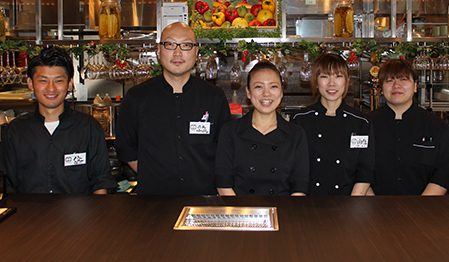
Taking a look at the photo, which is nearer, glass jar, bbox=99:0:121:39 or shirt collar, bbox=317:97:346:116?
shirt collar, bbox=317:97:346:116

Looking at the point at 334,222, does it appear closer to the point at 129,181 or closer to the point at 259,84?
the point at 259,84

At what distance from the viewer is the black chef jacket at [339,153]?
7.01ft

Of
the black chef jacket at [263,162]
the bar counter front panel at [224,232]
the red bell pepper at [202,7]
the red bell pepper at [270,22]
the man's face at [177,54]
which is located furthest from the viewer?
the red bell pepper at [202,7]

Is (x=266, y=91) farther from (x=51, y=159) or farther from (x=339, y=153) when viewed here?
(x=51, y=159)

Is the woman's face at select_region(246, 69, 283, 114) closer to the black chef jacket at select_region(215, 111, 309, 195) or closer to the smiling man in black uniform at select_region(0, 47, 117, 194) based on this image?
the black chef jacket at select_region(215, 111, 309, 195)

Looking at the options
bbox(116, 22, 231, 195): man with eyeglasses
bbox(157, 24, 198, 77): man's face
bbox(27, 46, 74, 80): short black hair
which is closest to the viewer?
bbox(27, 46, 74, 80): short black hair

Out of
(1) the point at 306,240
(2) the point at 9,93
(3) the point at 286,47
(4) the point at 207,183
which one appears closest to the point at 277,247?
(1) the point at 306,240

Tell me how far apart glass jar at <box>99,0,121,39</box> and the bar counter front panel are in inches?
75.4

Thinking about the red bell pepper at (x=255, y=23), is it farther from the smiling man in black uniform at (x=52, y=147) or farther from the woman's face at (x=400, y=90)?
the smiling man in black uniform at (x=52, y=147)

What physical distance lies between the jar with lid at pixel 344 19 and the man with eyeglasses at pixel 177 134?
4.65 feet

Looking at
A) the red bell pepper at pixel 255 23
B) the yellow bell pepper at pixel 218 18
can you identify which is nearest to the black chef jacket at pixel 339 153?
the red bell pepper at pixel 255 23

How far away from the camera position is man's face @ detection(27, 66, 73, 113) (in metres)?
2.01

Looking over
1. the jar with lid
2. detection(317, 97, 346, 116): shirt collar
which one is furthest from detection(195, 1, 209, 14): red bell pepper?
detection(317, 97, 346, 116): shirt collar

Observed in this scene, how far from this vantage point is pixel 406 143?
2295 mm
